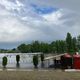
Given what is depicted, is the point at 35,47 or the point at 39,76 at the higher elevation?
the point at 35,47

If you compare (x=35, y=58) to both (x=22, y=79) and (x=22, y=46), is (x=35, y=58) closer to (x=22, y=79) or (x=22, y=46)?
(x=22, y=79)

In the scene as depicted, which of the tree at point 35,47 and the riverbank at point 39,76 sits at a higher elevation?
the tree at point 35,47

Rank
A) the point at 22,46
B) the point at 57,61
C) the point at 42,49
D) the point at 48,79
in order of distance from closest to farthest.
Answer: the point at 48,79 → the point at 57,61 → the point at 42,49 → the point at 22,46

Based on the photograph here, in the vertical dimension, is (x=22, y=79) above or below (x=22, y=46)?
below

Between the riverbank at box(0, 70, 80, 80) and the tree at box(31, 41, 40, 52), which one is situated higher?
the tree at box(31, 41, 40, 52)

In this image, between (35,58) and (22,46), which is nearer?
(35,58)

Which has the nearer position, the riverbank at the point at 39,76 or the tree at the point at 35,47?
the riverbank at the point at 39,76

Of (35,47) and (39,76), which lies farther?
(35,47)

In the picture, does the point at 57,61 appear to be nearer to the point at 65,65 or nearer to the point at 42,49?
the point at 65,65

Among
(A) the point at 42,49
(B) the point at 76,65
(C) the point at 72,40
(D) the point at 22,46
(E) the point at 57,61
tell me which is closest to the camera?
(B) the point at 76,65

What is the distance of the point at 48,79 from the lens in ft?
93.0

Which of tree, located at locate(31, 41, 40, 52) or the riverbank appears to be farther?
tree, located at locate(31, 41, 40, 52)

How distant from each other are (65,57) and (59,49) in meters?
98.3

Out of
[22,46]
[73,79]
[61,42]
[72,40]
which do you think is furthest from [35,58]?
[22,46]
